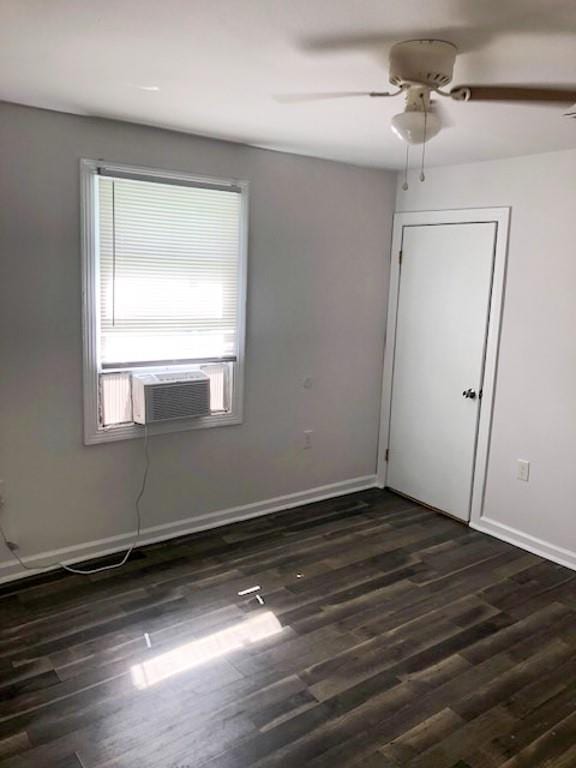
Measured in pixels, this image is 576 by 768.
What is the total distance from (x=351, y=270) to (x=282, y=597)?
2293mm

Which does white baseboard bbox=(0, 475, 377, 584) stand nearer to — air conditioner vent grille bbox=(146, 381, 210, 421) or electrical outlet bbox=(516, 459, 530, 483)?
air conditioner vent grille bbox=(146, 381, 210, 421)

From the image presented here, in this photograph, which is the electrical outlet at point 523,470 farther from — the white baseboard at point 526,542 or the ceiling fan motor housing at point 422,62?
the ceiling fan motor housing at point 422,62

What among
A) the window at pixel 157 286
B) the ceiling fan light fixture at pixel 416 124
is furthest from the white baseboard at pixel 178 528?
the ceiling fan light fixture at pixel 416 124

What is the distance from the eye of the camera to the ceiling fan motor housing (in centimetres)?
192

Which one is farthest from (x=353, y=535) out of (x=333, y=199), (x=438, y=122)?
(x=438, y=122)

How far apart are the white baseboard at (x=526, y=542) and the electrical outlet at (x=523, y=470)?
0.35 meters

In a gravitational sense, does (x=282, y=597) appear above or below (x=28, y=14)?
below

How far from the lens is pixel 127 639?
277 cm

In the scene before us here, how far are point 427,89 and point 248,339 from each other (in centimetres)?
212

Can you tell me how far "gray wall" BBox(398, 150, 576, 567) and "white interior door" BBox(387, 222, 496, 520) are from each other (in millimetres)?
179

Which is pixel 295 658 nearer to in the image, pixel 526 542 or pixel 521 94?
pixel 526 542

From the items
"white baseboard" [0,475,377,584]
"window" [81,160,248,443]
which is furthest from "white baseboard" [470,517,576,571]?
"window" [81,160,248,443]

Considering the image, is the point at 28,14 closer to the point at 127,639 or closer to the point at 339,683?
the point at 127,639

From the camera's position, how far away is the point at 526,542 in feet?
12.5
